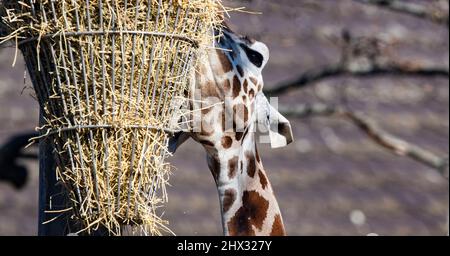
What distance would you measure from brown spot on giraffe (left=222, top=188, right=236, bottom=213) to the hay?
406 millimetres

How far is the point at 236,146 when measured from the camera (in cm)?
338

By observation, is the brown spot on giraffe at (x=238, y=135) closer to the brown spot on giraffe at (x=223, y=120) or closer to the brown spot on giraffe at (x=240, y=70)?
the brown spot on giraffe at (x=223, y=120)

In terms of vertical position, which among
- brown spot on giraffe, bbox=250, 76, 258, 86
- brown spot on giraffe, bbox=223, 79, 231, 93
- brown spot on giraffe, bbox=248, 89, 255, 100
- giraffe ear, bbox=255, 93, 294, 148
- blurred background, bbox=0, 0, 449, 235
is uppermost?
brown spot on giraffe, bbox=223, 79, 231, 93

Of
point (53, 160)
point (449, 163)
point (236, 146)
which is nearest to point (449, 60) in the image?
point (449, 163)

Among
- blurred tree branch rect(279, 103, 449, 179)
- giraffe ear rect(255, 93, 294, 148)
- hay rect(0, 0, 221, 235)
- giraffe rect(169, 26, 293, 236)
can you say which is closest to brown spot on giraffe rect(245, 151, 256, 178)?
giraffe rect(169, 26, 293, 236)

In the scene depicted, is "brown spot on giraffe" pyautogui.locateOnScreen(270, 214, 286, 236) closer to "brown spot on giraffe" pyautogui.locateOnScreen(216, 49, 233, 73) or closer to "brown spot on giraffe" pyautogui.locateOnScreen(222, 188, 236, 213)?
"brown spot on giraffe" pyautogui.locateOnScreen(222, 188, 236, 213)

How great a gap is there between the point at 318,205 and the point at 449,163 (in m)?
0.97

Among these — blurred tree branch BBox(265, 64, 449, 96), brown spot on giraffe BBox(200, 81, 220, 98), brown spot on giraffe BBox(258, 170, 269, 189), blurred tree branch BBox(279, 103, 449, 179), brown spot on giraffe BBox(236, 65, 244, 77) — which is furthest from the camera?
blurred tree branch BBox(265, 64, 449, 96)

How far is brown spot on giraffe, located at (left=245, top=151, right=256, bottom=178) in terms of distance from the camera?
344 cm

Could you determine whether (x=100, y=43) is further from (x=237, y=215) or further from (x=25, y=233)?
(x=25, y=233)

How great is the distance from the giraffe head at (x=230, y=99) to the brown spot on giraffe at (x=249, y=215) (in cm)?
19

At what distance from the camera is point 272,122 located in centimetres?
348

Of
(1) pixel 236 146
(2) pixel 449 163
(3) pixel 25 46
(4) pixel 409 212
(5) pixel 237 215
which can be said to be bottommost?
(4) pixel 409 212

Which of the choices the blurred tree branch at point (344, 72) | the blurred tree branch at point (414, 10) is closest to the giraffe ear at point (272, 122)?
the blurred tree branch at point (344, 72)
